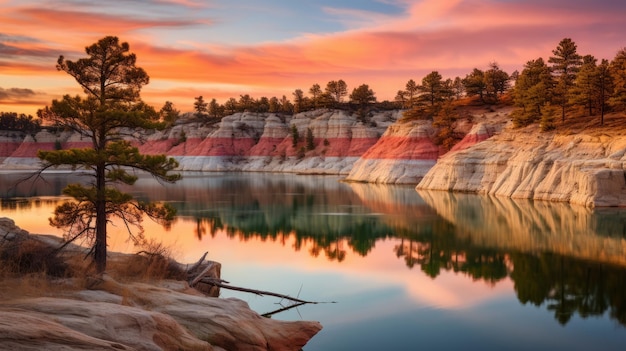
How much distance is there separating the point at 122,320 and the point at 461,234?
33540 mm

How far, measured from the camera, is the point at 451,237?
4169 centimetres

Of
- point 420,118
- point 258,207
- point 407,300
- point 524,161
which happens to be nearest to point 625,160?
point 524,161

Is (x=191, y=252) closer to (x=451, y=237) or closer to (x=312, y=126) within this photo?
(x=451, y=237)

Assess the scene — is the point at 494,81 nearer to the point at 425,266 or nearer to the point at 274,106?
the point at 274,106

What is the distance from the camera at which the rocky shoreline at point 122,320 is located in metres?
11.3

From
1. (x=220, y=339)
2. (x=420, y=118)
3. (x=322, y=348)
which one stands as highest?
(x=420, y=118)

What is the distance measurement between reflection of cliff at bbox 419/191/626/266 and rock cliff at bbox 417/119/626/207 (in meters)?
3.00

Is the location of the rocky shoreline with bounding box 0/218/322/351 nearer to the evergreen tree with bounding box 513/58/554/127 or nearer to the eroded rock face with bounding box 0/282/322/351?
the eroded rock face with bounding box 0/282/322/351

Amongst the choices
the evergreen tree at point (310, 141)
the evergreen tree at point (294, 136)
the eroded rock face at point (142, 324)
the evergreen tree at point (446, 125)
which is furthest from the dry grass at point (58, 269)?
the evergreen tree at point (294, 136)

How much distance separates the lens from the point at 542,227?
44.3 metres

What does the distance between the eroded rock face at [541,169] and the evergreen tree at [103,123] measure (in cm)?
4717

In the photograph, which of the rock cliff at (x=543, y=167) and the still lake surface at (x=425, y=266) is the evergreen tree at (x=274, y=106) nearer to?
the rock cliff at (x=543, y=167)

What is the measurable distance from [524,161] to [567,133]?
7.18m

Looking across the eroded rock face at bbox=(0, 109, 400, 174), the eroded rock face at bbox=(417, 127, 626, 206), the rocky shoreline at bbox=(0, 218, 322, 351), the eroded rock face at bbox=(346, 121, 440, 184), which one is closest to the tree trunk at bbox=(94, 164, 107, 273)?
the rocky shoreline at bbox=(0, 218, 322, 351)
